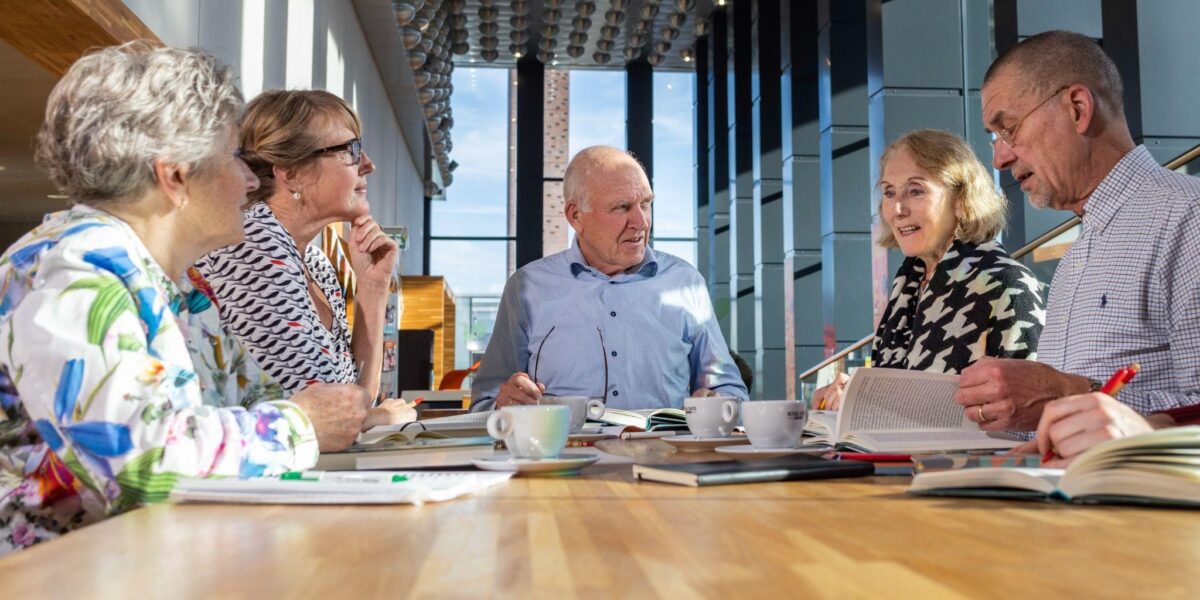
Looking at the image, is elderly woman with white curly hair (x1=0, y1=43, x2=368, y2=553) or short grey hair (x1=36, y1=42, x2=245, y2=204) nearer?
elderly woman with white curly hair (x1=0, y1=43, x2=368, y2=553)

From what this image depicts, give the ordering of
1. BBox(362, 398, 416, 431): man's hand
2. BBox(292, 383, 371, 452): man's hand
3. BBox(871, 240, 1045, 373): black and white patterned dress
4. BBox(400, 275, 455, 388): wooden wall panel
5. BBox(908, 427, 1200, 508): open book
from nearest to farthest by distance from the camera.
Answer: BBox(908, 427, 1200, 508): open book < BBox(292, 383, 371, 452): man's hand < BBox(362, 398, 416, 431): man's hand < BBox(871, 240, 1045, 373): black and white patterned dress < BBox(400, 275, 455, 388): wooden wall panel

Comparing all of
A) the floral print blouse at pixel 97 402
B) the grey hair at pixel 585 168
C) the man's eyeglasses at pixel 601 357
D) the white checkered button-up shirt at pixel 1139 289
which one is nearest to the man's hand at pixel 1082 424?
the white checkered button-up shirt at pixel 1139 289

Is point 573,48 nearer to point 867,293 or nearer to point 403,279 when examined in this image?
point 403,279

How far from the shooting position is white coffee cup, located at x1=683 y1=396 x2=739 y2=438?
6.52 ft

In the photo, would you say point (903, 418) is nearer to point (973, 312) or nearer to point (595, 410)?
point (595, 410)

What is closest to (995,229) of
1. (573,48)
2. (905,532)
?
(905,532)

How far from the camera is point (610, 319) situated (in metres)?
3.38

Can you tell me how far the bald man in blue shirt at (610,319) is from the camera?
131 inches

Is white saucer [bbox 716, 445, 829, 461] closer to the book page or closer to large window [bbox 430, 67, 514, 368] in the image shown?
the book page

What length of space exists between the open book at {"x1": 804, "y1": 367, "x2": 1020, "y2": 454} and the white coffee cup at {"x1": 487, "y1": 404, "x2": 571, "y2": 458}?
48 centimetres

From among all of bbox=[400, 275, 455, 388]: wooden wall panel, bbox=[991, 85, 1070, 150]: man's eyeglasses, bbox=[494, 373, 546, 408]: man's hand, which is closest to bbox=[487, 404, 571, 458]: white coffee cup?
bbox=[494, 373, 546, 408]: man's hand

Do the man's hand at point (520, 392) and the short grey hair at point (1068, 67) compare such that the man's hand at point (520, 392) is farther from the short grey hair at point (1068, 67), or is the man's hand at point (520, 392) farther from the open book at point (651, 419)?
the short grey hair at point (1068, 67)

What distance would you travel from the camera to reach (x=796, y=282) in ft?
38.3

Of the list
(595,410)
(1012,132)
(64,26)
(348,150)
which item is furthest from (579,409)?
(64,26)
